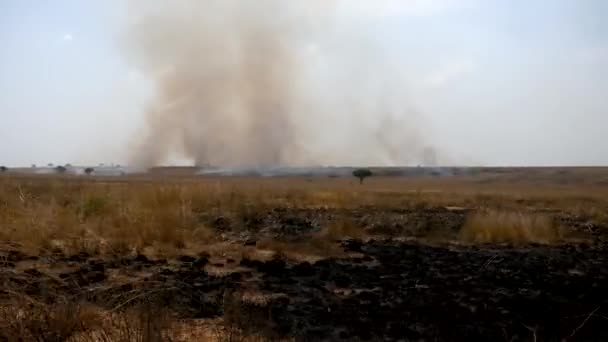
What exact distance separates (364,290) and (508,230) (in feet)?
28.0

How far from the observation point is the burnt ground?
5.92 metres

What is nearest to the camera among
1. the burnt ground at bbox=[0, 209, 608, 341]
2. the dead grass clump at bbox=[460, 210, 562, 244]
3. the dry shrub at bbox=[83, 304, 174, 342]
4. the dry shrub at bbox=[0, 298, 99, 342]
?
the dry shrub at bbox=[83, 304, 174, 342]

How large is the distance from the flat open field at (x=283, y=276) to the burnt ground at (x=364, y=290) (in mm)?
32

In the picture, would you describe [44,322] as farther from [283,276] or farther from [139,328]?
[283,276]

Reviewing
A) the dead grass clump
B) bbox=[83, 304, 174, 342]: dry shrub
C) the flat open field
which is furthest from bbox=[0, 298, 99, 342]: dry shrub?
the dead grass clump

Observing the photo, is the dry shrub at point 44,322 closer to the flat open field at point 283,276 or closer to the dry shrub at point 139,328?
the flat open field at point 283,276

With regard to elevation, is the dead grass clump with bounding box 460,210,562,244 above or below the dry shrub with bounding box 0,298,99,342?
below

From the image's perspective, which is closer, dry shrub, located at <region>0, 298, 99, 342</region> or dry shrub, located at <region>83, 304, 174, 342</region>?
dry shrub, located at <region>83, 304, 174, 342</region>

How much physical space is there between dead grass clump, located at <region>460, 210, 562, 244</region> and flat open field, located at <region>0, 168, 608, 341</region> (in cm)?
6

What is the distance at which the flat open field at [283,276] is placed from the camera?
5.09 meters

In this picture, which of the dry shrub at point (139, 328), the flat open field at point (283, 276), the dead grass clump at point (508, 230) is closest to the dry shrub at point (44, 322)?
the flat open field at point (283, 276)

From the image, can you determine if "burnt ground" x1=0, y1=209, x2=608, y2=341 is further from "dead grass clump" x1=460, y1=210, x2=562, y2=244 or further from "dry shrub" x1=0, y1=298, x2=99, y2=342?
"dead grass clump" x1=460, y1=210, x2=562, y2=244

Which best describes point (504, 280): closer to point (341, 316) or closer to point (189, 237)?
point (341, 316)

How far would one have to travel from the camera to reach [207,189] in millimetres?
20891
